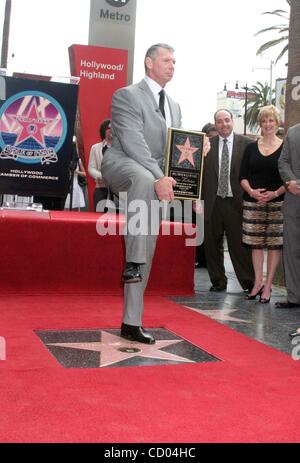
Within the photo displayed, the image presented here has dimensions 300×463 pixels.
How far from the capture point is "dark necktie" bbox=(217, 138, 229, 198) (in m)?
5.61

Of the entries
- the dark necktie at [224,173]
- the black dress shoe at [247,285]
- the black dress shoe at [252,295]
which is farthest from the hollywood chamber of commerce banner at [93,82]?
the black dress shoe at [252,295]

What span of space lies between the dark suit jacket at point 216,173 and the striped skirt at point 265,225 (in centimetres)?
46

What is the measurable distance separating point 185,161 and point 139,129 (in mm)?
299

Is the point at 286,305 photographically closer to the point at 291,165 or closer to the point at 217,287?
the point at 217,287

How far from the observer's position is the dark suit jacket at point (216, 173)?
18.4ft

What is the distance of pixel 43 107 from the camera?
499 cm

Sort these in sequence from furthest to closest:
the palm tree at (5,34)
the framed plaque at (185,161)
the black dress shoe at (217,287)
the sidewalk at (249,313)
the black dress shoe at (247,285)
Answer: the palm tree at (5,34)
the black dress shoe at (217,287)
the black dress shoe at (247,285)
the sidewalk at (249,313)
the framed plaque at (185,161)

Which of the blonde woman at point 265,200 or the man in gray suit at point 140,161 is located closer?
the man in gray suit at point 140,161

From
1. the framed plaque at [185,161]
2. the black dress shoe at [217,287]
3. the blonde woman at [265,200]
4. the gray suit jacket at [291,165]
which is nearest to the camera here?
the framed plaque at [185,161]

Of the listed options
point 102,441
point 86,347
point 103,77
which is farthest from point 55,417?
point 103,77

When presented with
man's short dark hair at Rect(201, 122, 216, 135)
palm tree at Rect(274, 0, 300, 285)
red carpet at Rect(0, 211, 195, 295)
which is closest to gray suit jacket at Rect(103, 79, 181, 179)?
red carpet at Rect(0, 211, 195, 295)

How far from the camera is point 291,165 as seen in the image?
16.2 feet

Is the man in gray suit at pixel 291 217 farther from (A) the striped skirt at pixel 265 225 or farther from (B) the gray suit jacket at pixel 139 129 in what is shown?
(B) the gray suit jacket at pixel 139 129

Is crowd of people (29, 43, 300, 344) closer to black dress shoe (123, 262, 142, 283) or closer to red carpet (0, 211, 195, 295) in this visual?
black dress shoe (123, 262, 142, 283)
